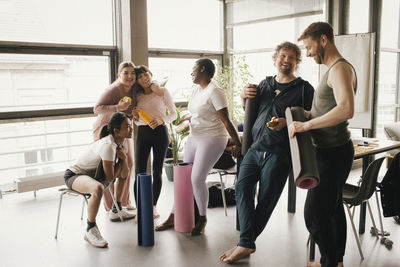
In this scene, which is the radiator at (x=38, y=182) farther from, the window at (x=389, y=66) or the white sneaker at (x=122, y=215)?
the window at (x=389, y=66)

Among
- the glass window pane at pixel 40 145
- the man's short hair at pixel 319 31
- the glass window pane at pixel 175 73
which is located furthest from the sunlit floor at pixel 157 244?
the glass window pane at pixel 175 73

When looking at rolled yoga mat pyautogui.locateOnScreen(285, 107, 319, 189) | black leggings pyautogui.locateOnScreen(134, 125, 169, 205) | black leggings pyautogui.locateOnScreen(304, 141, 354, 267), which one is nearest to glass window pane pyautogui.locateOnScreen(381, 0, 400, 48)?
black leggings pyautogui.locateOnScreen(134, 125, 169, 205)

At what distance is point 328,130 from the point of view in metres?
2.32

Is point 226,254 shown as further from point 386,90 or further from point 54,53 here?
point 386,90

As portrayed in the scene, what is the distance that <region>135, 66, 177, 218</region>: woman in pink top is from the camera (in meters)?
3.57

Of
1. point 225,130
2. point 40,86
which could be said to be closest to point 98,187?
point 225,130

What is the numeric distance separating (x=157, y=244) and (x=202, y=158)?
2.56ft

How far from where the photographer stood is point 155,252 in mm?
3059

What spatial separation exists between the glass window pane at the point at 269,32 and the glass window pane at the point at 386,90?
1394 mm

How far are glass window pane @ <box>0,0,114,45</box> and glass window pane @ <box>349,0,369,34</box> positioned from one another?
3.39m

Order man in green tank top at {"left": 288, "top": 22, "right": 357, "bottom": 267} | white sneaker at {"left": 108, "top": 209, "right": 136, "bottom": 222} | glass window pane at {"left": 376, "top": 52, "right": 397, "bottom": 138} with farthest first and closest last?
glass window pane at {"left": 376, "top": 52, "right": 397, "bottom": 138}, white sneaker at {"left": 108, "top": 209, "right": 136, "bottom": 222}, man in green tank top at {"left": 288, "top": 22, "right": 357, "bottom": 267}

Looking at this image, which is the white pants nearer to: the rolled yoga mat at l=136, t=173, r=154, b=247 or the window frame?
the rolled yoga mat at l=136, t=173, r=154, b=247

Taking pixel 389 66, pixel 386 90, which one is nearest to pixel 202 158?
pixel 386 90

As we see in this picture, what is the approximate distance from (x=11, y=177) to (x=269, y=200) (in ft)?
11.0
